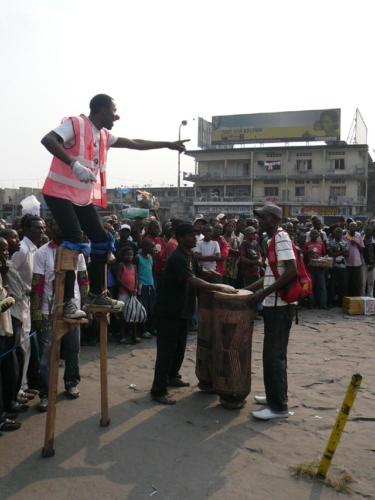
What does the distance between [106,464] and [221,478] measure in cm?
91

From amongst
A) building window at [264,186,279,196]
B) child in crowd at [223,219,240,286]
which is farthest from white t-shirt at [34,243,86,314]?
building window at [264,186,279,196]

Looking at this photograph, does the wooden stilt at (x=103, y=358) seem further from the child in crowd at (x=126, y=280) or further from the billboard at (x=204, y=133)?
the billboard at (x=204, y=133)

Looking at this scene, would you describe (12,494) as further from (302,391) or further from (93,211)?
(302,391)

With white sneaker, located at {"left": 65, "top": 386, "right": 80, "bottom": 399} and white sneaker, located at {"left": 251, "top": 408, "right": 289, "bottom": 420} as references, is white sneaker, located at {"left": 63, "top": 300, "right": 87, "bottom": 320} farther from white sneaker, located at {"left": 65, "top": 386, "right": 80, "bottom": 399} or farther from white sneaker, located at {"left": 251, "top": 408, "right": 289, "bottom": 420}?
white sneaker, located at {"left": 251, "top": 408, "right": 289, "bottom": 420}

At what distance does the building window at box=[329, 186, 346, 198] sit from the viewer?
174 feet

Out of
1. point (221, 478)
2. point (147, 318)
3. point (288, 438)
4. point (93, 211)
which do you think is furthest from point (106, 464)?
point (147, 318)

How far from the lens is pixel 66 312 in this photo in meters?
3.89

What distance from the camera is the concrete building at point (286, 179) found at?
52.5m

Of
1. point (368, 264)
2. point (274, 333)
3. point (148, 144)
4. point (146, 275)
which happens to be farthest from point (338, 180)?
point (148, 144)

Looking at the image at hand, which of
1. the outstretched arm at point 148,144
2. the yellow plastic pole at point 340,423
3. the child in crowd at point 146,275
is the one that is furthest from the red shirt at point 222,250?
the yellow plastic pole at point 340,423

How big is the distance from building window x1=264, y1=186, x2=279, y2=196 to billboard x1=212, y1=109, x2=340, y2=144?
6.18 metres

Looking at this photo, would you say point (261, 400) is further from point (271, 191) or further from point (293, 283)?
point (271, 191)

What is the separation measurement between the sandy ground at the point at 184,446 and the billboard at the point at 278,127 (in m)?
53.3

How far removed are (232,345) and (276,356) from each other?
1.53 feet
